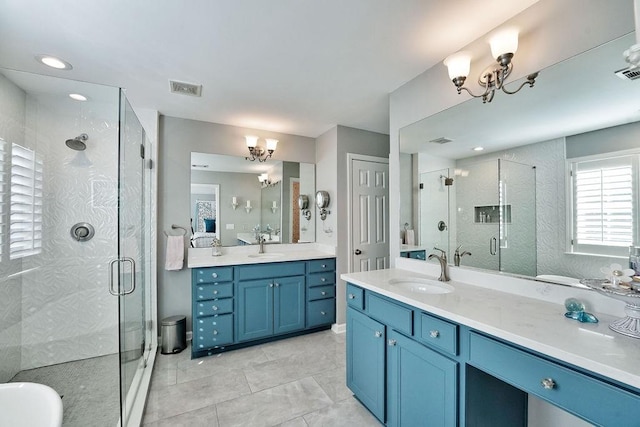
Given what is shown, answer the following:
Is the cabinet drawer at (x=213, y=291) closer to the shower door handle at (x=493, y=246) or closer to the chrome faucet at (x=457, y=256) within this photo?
the chrome faucet at (x=457, y=256)

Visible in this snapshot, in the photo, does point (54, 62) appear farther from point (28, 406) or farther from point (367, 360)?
→ point (367, 360)

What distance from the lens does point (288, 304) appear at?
9.94ft

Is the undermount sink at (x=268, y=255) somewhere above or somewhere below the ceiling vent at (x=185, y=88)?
below

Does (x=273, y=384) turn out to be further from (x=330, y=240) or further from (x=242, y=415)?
(x=330, y=240)

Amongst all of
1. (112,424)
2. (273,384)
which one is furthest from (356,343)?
(112,424)

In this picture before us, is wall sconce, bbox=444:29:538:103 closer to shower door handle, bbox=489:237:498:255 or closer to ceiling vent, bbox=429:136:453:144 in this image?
ceiling vent, bbox=429:136:453:144

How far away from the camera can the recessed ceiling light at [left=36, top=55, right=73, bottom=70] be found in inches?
73.5

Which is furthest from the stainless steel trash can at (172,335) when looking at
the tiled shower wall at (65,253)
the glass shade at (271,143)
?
the glass shade at (271,143)

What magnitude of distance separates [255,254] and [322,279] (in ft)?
2.94

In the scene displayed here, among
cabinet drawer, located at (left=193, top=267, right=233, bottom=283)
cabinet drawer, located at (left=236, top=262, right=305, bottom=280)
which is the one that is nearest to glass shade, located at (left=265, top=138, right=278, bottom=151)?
cabinet drawer, located at (left=236, top=262, right=305, bottom=280)

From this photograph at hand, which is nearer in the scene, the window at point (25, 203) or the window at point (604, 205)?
the window at point (604, 205)

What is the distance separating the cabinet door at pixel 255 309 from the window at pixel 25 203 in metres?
1.71

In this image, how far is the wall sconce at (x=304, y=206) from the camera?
3715 mm

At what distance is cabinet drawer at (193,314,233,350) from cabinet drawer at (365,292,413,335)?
162 centimetres
